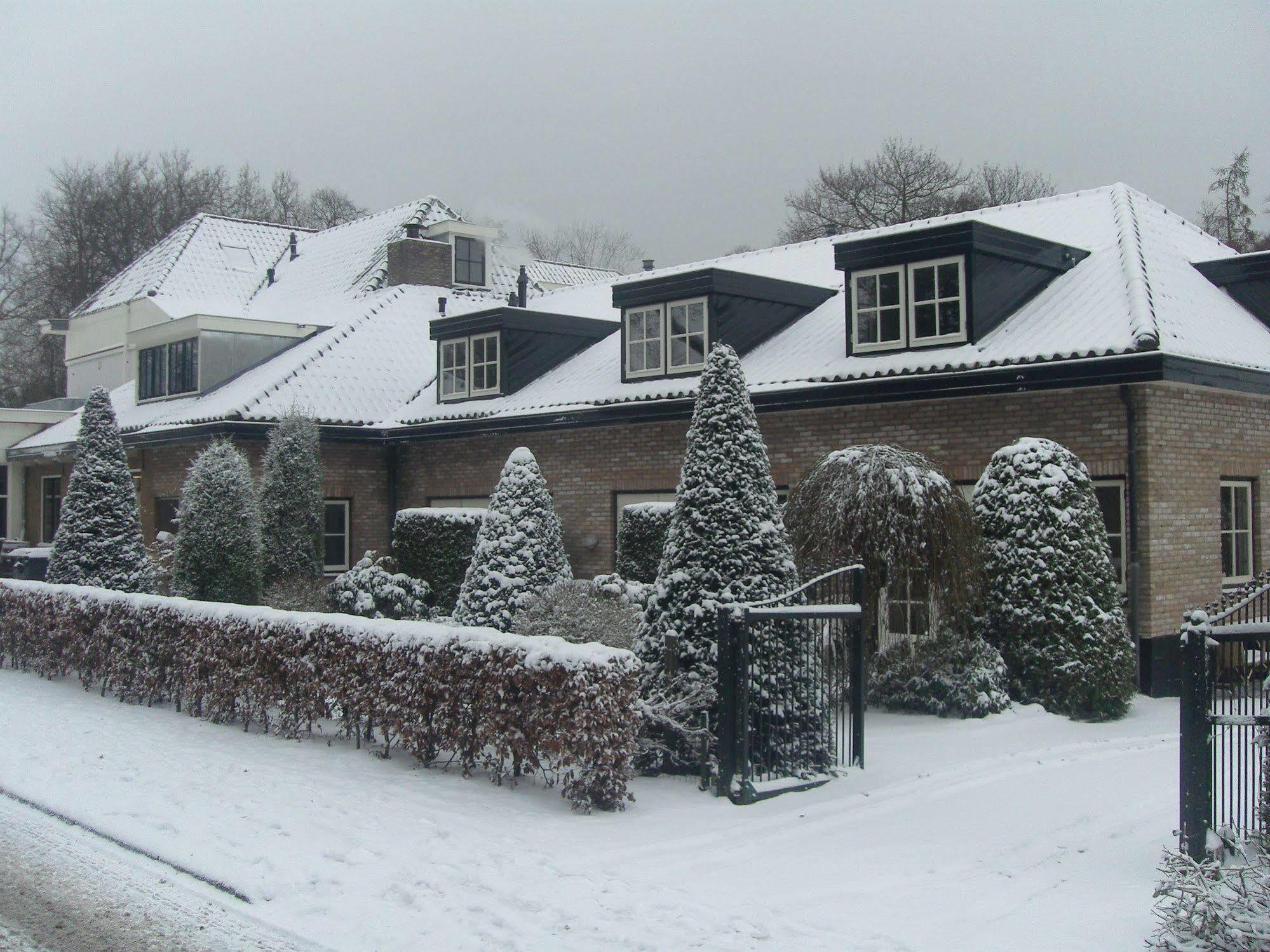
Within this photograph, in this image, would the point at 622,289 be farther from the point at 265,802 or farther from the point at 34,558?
the point at 34,558

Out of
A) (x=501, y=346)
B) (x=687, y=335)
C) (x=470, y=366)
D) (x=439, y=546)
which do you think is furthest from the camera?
(x=470, y=366)

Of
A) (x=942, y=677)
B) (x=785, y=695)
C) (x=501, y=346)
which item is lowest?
(x=942, y=677)

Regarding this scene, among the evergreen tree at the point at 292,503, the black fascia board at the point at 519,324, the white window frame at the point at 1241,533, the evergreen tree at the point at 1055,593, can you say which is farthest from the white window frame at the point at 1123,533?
the evergreen tree at the point at 292,503

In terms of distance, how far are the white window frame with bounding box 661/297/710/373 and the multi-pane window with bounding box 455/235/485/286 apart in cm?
1263

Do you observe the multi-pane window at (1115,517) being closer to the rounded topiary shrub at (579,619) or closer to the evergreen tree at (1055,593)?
the evergreen tree at (1055,593)

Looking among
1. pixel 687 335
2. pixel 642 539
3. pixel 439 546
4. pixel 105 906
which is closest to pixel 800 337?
pixel 687 335

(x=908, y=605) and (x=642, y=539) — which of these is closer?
(x=908, y=605)

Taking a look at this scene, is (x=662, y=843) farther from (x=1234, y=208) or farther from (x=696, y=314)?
(x=1234, y=208)

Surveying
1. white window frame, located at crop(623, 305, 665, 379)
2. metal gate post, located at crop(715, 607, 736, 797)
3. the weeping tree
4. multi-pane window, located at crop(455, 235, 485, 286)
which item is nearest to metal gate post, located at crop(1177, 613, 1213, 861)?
metal gate post, located at crop(715, 607, 736, 797)

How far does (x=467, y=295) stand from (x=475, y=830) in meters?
22.8

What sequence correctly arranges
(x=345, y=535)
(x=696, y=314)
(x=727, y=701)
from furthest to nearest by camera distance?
(x=345, y=535) < (x=696, y=314) < (x=727, y=701)

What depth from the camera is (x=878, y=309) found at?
1638cm

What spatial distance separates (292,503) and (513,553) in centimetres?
736

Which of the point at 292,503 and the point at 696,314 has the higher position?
the point at 696,314
